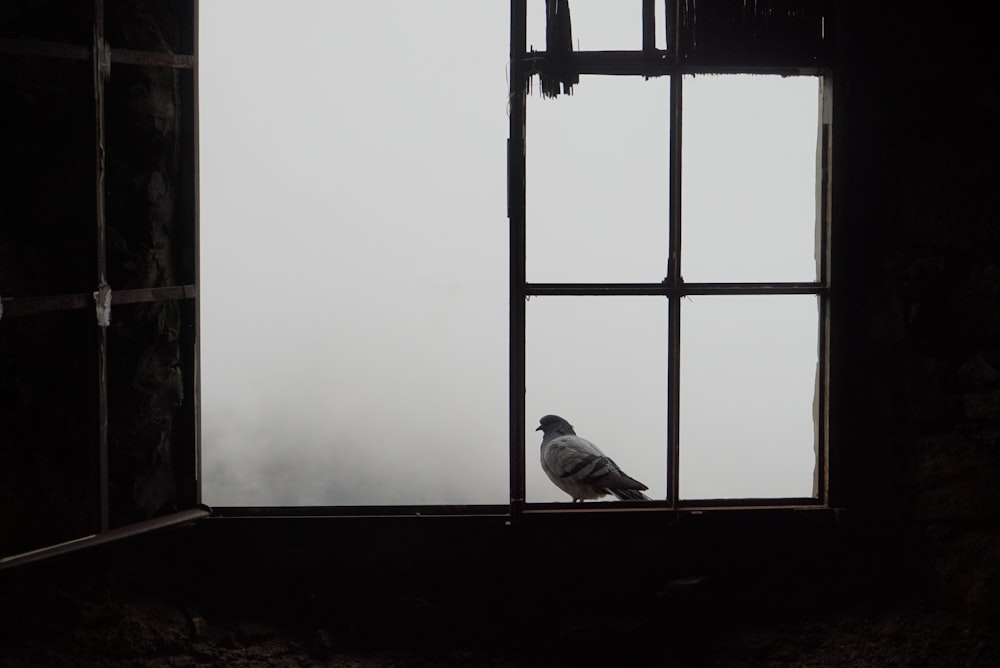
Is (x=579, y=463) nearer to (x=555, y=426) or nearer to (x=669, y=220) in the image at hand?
(x=555, y=426)

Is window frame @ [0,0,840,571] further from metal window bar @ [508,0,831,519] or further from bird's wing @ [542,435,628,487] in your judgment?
bird's wing @ [542,435,628,487]

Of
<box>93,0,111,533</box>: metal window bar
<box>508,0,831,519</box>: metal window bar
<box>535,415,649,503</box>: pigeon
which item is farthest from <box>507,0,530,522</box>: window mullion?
<box>93,0,111,533</box>: metal window bar

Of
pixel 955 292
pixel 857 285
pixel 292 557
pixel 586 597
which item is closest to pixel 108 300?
pixel 292 557

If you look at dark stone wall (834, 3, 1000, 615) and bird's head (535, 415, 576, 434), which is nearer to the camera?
dark stone wall (834, 3, 1000, 615)

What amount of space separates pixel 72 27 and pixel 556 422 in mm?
2209

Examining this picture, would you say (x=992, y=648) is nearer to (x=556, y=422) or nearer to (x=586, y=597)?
(x=586, y=597)

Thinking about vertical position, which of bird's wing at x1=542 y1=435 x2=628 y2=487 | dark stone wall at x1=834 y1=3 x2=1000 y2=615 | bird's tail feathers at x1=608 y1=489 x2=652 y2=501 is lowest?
bird's tail feathers at x1=608 y1=489 x2=652 y2=501

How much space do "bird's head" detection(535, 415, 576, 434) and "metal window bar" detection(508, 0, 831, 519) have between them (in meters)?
0.90

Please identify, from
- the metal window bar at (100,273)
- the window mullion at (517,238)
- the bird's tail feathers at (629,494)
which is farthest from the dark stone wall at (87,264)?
the bird's tail feathers at (629,494)

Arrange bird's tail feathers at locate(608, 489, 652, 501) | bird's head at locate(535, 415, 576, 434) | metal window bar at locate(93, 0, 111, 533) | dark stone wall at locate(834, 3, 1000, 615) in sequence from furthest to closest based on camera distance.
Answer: bird's head at locate(535, 415, 576, 434)
bird's tail feathers at locate(608, 489, 652, 501)
dark stone wall at locate(834, 3, 1000, 615)
metal window bar at locate(93, 0, 111, 533)

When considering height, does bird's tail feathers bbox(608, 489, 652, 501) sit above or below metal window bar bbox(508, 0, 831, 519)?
below

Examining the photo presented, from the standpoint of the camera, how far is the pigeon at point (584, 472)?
2.70 meters

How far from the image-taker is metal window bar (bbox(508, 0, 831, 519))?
2.39 m

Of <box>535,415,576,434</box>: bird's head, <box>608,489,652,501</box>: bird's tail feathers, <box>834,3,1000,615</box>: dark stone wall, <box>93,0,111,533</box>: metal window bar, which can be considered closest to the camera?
<box>93,0,111,533</box>: metal window bar
